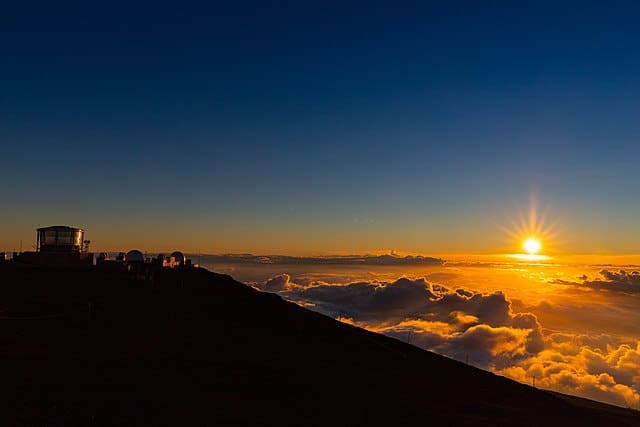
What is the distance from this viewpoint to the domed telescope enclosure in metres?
63.8

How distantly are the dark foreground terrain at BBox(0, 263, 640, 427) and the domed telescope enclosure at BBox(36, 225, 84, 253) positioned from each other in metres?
20.5

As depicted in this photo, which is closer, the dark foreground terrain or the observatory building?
the dark foreground terrain

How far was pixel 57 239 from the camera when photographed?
6425 cm

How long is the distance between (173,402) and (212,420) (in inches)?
87.9

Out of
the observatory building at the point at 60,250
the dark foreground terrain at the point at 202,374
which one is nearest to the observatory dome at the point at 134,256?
the observatory building at the point at 60,250

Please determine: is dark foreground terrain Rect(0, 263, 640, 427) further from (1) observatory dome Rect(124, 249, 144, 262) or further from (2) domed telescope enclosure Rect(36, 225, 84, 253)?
(1) observatory dome Rect(124, 249, 144, 262)

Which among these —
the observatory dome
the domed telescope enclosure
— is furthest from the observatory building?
the observatory dome

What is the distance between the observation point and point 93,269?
197 ft

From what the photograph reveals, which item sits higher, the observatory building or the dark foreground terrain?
the observatory building

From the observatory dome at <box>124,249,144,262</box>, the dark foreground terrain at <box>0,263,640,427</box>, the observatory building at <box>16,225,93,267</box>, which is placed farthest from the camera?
the observatory dome at <box>124,249,144,262</box>

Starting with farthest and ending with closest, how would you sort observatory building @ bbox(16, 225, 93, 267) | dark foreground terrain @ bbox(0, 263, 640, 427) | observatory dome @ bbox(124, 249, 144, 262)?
observatory dome @ bbox(124, 249, 144, 262) → observatory building @ bbox(16, 225, 93, 267) → dark foreground terrain @ bbox(0, 263, 640, 427)

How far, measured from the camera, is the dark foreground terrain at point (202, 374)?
17594mm

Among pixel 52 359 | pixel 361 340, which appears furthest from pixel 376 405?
pixel 361 340

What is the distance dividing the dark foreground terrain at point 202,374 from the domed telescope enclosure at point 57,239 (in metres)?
20.5
